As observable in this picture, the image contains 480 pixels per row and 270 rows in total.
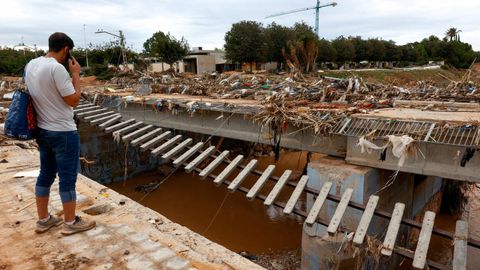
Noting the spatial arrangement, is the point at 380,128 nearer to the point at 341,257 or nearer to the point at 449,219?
the point at 341,257

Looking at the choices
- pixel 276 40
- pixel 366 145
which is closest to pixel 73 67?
pixel 366 145

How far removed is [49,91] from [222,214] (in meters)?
8.84

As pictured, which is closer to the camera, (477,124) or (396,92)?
(477,124)

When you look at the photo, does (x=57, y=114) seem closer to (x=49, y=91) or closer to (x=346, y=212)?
(x=49, y=91)

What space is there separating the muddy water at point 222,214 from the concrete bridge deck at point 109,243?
5679 mm

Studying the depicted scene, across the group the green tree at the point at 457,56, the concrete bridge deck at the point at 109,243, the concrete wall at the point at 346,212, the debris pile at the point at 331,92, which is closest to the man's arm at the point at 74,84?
the concrete bridge deck at the point at 109,243

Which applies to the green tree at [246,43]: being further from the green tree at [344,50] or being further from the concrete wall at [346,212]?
the concrete wall at [346,212]

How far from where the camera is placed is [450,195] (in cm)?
1128

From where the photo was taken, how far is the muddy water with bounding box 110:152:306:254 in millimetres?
9641

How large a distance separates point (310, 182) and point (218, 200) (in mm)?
6504

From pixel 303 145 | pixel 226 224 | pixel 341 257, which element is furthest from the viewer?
pixel 226 224

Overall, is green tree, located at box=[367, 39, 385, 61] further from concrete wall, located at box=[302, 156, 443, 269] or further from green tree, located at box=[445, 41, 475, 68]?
concrete wall, located at box=[302, 156, 443, 269]

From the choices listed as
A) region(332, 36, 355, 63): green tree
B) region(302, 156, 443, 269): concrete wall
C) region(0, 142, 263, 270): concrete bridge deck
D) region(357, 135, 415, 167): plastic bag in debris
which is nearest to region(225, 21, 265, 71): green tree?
region(332, 36, 355, 63): green tree

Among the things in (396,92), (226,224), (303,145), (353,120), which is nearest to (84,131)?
(226,224)
